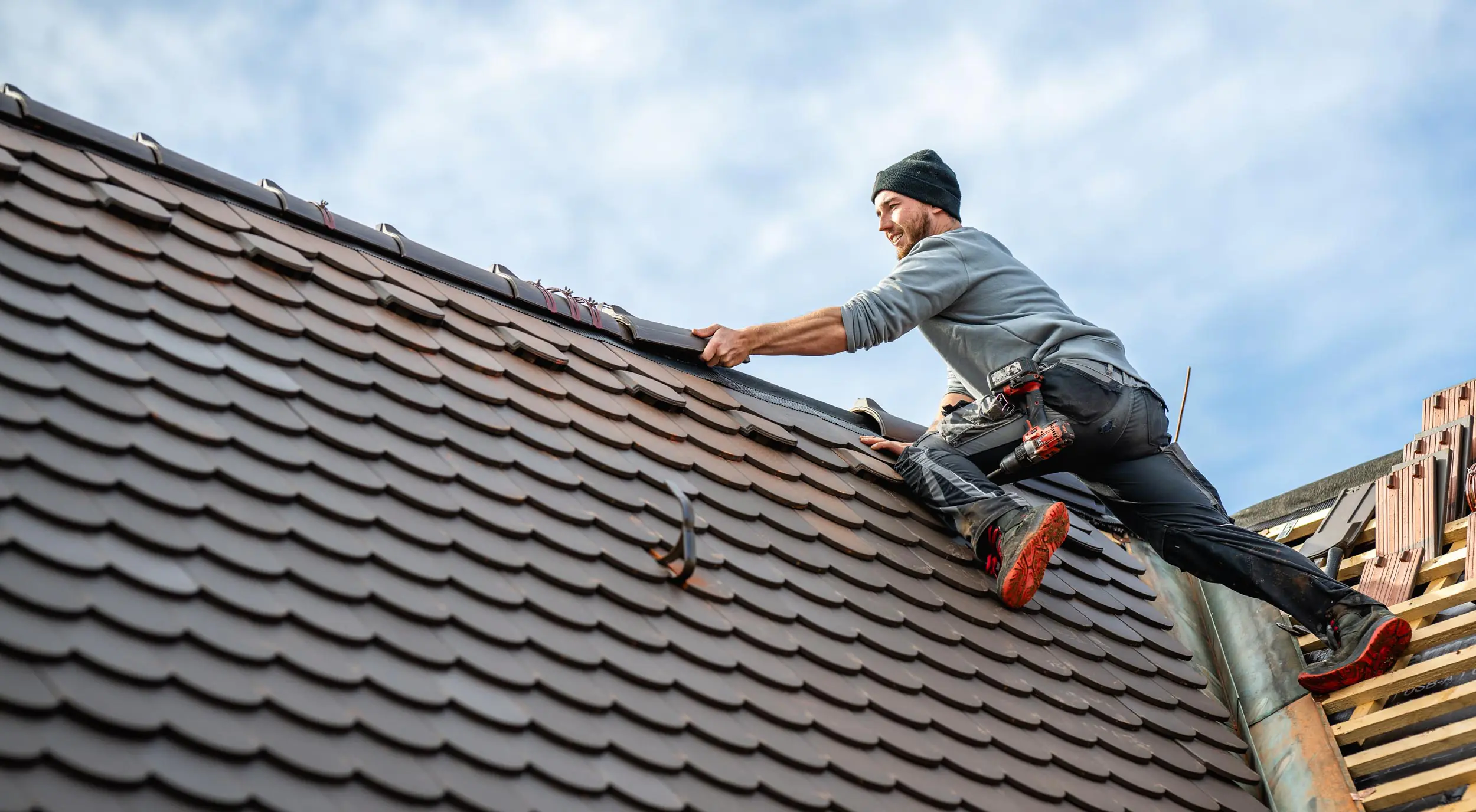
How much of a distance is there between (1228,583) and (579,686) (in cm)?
264

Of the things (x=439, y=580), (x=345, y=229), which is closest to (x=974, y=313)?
(x=345, y=229)

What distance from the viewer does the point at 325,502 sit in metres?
3.02

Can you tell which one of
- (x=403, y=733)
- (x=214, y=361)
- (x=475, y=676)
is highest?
(x=214, y=361)

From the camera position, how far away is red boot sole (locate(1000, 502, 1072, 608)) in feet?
13.8

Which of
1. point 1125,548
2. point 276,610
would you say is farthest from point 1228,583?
point 276,610

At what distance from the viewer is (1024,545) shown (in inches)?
166

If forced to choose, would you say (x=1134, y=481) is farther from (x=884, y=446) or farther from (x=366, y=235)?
(x=366, y=235)

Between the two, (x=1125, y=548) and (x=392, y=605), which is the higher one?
(x=1125, y=548)

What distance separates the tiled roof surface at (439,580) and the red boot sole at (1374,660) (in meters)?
0.36

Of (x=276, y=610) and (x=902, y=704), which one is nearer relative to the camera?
(x=276, y=610)

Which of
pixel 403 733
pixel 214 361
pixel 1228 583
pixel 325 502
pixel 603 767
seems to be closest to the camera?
pixel 403 733

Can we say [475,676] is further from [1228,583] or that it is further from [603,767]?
[1228,583]

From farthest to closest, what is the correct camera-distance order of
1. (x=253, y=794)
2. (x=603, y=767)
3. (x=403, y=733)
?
1. (x=603, y=767)
2. (x=403, y=733)
3. (x=253, y=794)

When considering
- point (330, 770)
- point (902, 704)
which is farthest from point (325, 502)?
point (902, 704)
